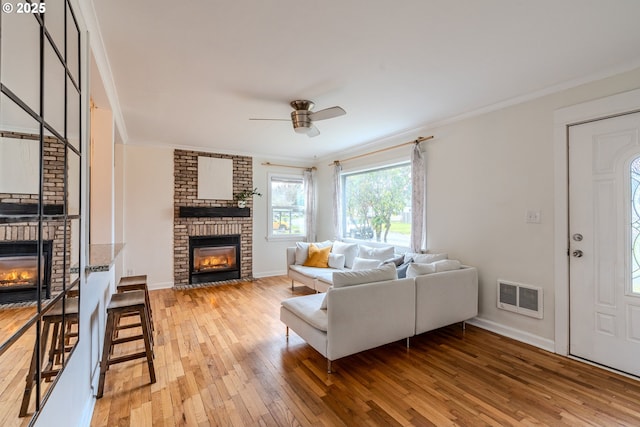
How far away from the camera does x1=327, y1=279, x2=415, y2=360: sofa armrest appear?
2.38 meters

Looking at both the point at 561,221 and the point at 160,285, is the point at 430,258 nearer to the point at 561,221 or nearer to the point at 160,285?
the point at 561,221

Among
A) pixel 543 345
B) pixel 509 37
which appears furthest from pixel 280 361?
pixel 509 37

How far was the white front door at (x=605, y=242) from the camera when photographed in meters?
2.41

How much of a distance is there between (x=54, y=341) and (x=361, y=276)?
2014mm

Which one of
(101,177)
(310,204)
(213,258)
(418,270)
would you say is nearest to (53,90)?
(101,177)

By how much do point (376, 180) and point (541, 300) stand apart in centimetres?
296

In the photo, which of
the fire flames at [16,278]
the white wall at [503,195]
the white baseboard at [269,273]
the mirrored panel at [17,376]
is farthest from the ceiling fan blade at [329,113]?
the white baseboard at [269,273]

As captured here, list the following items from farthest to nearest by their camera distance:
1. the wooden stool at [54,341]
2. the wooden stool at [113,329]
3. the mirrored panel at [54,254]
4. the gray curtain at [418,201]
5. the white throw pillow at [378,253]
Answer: the white throw pillow at [378,253] < the gray curtain at [418,201] < the wooden stool at [113,329] < the mirrored panel at [54,254] < the wooden stool at [54,341]

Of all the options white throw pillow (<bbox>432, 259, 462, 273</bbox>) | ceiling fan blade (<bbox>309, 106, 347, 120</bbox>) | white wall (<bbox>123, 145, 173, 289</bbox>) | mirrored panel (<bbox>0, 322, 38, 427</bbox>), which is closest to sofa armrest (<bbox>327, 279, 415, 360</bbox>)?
white throw pillow (<bbox>432, 259, 462, 273</bbox>)

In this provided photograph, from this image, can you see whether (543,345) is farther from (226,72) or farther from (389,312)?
(226,72)

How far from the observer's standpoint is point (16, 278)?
923mm

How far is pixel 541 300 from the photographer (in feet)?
9.59

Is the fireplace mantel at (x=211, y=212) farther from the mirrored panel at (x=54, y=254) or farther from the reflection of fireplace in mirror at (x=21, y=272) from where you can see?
the reflection of fireplace in mirror at (x=21, y=272)
